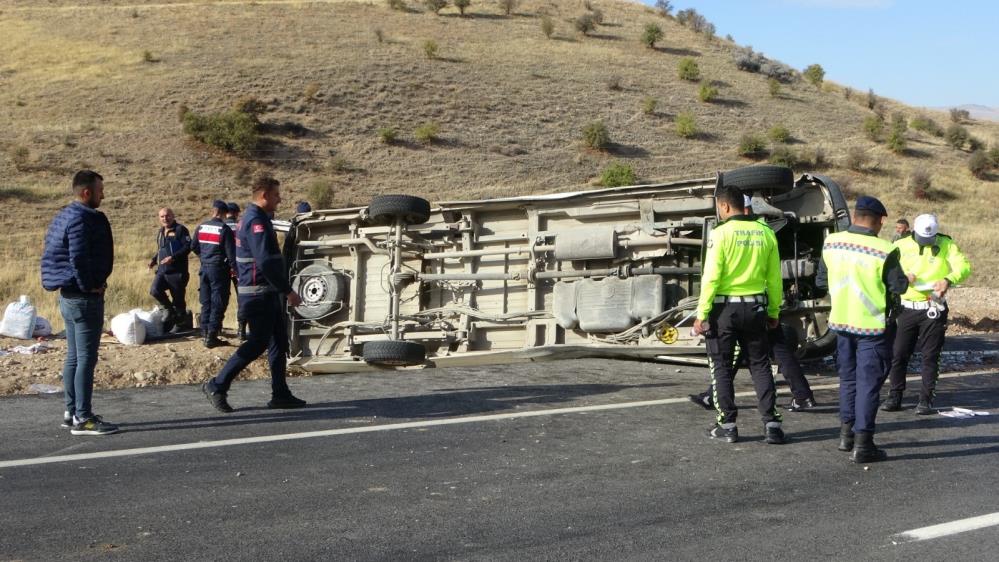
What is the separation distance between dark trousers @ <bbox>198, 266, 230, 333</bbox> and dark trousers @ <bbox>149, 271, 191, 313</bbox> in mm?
797

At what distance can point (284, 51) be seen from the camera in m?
40.8

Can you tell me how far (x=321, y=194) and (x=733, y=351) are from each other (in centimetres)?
2323

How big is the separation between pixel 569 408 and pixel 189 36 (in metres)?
38.6

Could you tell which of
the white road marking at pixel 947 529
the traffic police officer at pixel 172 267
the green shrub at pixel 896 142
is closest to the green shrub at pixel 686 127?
the green shrub at pixel 896 142

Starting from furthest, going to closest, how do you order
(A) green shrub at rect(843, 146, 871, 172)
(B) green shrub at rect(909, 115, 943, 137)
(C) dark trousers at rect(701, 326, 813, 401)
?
(B) green shrub at rect(909, 115, 943, 137) → (A) green shrub at rect(843, 146, 871, 172) → (C) dark trousers at rect(701, 326, 813, 401)

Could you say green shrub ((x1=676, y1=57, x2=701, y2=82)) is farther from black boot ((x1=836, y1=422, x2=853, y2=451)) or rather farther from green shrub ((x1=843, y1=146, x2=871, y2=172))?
black boot ((x1=836, y1=422, x2=853, y2=451))

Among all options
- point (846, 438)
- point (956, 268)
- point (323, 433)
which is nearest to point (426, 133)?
point (956, 268)

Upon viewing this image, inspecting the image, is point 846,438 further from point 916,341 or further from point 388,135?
point 388,135

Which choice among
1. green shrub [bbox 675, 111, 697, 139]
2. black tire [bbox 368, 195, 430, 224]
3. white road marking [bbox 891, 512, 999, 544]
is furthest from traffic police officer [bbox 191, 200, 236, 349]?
green shrub [bbox 675, 111, 697, 139]

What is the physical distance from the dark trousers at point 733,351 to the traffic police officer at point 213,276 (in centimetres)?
735

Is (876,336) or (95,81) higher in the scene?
(95,81)

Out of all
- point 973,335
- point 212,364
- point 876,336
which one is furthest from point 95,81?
point 876,336

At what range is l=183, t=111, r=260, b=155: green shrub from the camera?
32.1 m

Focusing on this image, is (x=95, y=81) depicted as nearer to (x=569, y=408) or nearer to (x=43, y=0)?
(x=43, y=0)
